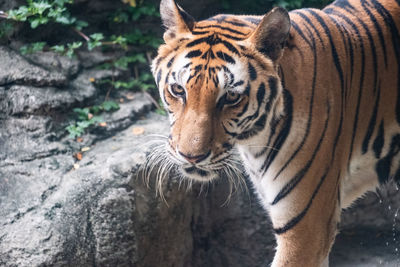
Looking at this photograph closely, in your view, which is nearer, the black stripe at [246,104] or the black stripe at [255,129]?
the black stripe at [246,104]

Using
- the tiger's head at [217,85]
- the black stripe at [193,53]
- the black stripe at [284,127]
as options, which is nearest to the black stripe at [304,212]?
the black stripe at [284,127]

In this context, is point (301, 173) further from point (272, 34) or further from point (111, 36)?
point (111, 36)

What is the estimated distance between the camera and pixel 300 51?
2492 millimetres

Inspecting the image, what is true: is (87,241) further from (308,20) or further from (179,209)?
(308,20)

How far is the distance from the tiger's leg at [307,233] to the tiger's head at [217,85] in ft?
1.43

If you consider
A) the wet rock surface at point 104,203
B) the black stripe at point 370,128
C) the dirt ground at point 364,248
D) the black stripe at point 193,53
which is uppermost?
the black stripe at point 193,53

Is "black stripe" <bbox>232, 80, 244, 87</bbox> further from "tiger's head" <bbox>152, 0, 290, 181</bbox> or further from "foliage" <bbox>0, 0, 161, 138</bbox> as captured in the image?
"foliage" <bbox>0, 0, 161, 138</bbox>

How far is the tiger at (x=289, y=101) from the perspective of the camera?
2273mm

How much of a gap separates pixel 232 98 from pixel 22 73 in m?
2.22

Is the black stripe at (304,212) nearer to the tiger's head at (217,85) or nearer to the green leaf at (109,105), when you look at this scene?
the tiger's head at (217,85)

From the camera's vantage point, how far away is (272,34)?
7.48 ft

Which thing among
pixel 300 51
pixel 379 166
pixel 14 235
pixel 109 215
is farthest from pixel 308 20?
pixel 14 235

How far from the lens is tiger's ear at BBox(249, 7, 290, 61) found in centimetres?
221

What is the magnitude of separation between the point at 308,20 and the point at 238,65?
1.98ft
